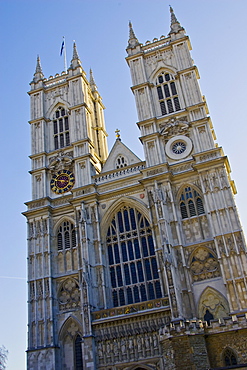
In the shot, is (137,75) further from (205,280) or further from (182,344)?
(182,344)

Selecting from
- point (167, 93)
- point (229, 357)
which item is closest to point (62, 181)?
point (167, 93)

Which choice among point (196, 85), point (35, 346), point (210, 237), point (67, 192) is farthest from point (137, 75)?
point (35, 346)

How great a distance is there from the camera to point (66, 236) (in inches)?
1264

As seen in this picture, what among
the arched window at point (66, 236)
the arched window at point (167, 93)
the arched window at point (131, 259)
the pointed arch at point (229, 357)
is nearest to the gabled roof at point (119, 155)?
the arched window at point (167, 93)

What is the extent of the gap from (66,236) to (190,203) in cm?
953

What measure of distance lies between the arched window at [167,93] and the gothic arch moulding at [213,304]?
47.4 ft

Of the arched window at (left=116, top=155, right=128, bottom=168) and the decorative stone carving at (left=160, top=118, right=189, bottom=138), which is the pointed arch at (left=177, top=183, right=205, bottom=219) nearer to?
the decorative stone carving at (left=160, top=118, right=189, bottom=138)

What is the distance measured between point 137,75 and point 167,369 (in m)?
23.9

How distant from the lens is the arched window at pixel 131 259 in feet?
93.6

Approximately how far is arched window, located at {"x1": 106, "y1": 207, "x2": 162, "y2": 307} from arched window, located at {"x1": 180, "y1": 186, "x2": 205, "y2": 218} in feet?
9.22

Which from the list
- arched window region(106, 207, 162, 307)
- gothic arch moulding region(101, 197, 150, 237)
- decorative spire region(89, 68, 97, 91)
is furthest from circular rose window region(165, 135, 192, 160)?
decorative spire region(89, 68, 97, 91)

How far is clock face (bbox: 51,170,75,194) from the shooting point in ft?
111

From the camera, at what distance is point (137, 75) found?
36.0m

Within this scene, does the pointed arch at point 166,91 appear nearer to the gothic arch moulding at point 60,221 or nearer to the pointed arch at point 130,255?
the pointed arch at point 130,255
